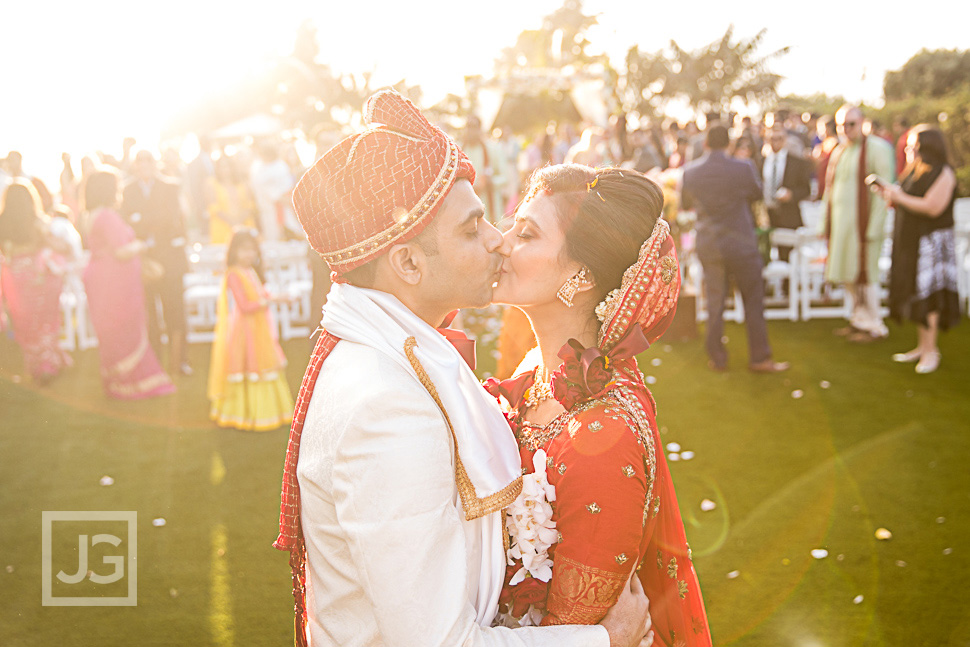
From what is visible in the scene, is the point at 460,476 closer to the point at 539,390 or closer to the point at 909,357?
the point at 539,390

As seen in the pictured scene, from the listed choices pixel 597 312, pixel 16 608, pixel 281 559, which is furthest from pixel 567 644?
pixel 16 608

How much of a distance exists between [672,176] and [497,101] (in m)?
15.4

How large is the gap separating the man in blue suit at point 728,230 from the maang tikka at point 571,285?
563 cm

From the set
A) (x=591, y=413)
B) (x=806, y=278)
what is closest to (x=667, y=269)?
(x=591, y=413)

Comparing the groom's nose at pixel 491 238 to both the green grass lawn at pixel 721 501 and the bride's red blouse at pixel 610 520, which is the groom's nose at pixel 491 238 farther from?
the green grass lawn at pixel 721 501

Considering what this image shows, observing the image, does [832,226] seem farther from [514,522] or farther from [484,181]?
[514,522]

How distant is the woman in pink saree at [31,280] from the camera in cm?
752

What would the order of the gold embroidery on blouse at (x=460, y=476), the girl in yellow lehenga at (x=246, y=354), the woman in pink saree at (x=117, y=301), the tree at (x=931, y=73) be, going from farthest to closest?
1. the tree at (x=931, y=73)
2. the woman in pink saree at (x=117, y=301)
3. the girl in yellow lehenga at (x=246, y=354)
4. the gold embroidery on blouse at (x=460, y=476)

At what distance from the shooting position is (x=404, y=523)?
1.37 m

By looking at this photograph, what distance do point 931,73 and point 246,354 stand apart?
40.0 meters

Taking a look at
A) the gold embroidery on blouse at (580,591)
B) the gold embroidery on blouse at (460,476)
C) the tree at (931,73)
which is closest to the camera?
the gold embroidery on blouse at (460,476)

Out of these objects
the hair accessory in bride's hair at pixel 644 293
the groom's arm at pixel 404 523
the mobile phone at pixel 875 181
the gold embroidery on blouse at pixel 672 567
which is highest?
the mobile phone at pixel 875 181

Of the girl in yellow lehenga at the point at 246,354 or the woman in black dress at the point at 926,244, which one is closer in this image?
the girl in yellow lehenga at the point at 246,354

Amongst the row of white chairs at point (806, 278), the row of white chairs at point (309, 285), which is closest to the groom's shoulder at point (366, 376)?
the row of white chairs at point (309, 285)
